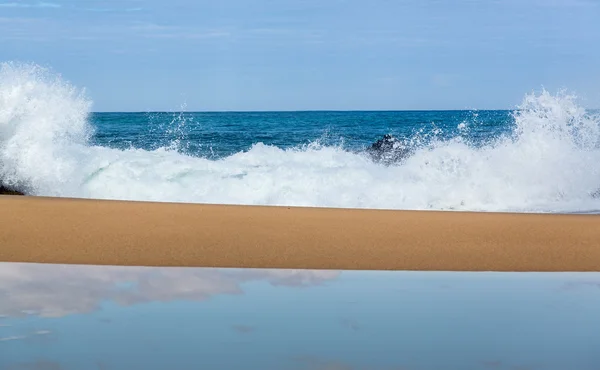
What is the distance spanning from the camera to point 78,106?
461 inches

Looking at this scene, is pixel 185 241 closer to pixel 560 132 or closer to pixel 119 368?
pixel 119 368

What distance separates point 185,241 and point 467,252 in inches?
70.5

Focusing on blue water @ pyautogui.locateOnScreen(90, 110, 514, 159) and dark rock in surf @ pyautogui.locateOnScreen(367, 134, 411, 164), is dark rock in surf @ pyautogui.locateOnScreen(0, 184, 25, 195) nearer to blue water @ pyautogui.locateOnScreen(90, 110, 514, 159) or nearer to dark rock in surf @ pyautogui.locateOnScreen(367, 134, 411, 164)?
dark rock in surf @ pyautogui.locateOnScreen(367, 134, 411, 164)

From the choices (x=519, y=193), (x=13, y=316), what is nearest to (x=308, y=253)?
(x=13, y=316)

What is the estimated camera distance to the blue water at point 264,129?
22.2 metres

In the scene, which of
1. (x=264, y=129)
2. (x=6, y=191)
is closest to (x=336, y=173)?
(x=6, y=191)

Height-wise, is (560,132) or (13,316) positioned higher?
(560,132)

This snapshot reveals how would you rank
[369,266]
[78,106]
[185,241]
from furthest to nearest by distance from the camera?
[78,106] < [185,241] < [369,266]

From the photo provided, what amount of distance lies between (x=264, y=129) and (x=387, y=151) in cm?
964

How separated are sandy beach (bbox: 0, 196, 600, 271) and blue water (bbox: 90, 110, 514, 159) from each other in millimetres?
12962

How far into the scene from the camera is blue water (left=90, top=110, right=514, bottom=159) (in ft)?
72.8

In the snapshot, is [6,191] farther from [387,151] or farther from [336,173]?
[387,151]

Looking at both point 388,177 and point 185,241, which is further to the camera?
point 388,177

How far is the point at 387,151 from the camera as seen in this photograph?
1598cm
